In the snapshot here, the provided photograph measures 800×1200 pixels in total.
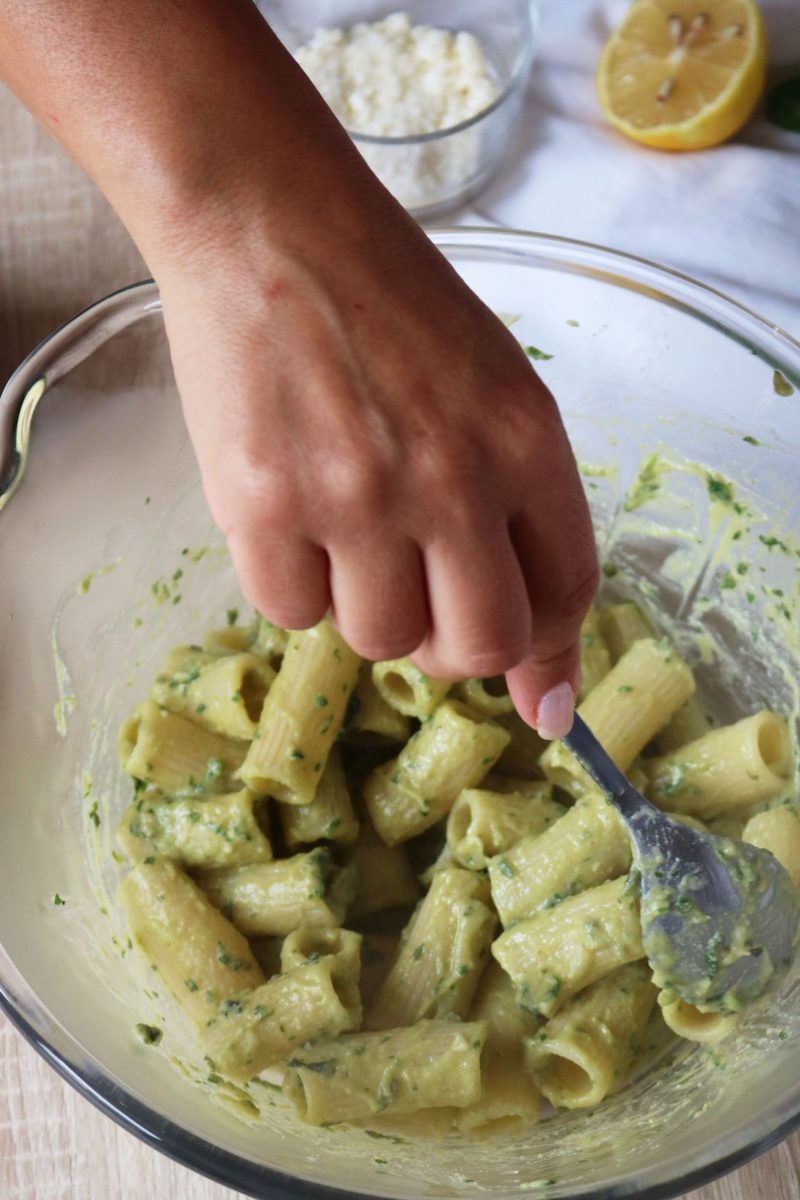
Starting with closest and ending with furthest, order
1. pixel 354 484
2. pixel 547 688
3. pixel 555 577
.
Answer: pixel 354 484, pixel 555 577, pixel 547 688

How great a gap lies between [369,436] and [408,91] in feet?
5.39

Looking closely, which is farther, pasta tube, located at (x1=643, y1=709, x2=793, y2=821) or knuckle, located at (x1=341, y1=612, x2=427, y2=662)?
pasta tube, located at (x1=643, y1=709, x2=793, y2=821)

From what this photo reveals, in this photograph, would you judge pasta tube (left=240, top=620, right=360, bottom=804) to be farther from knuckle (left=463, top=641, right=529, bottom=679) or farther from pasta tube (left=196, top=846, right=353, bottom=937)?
knuckle (left=463, top=641, right=529, bottom=679)

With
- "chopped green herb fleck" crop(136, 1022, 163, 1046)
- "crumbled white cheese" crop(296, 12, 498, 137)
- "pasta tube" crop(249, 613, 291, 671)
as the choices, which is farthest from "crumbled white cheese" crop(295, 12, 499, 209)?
"chopped green herb fleck" crop(136, 1022, 163, 1046)

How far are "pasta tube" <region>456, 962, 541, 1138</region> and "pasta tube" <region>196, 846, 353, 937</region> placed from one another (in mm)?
208

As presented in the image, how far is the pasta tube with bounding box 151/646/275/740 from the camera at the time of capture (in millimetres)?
1577

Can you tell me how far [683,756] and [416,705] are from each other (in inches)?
14.0

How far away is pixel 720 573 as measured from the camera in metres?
1.77

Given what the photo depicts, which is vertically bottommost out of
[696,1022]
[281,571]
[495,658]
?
[696,1022]

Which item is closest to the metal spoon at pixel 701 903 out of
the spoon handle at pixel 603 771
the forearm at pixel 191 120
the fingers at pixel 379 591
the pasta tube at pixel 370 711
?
the spoon handle at pixel 603 771

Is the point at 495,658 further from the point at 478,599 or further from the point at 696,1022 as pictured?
the point at 696,1022

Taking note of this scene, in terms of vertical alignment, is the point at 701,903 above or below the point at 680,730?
above

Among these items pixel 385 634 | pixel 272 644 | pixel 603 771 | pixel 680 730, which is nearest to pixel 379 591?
pixel 385 634

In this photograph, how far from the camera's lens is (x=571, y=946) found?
139 centimetres
